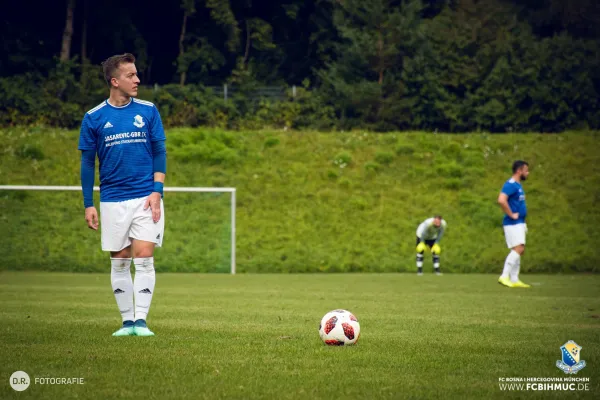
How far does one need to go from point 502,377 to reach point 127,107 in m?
4.04

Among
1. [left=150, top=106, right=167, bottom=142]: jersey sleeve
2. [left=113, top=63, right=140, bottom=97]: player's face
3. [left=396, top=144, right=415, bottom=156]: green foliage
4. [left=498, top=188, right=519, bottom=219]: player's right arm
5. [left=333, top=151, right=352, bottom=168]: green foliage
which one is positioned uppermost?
[left=113, top=63, right=140, bottom=97]: player's face

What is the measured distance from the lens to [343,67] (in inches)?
1626

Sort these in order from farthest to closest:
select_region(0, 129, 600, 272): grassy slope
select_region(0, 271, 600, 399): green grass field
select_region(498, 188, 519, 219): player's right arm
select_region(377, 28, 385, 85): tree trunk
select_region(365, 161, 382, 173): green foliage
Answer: select_region(377, 28, 385, 85): tree trunk, select_region(365, 161, 382, 173): green foliage, select_region(0, 129, 600, 272): grassy slope, select_region(498, 188, 519, 219): player's right arm, select_region(0, 271, 600, 399): green grass field

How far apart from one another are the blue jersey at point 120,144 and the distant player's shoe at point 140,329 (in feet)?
3.55

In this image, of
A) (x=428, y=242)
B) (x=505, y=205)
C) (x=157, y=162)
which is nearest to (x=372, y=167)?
(x=428, y=242)

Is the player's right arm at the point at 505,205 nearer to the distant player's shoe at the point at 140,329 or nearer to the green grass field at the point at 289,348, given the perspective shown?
the green grass field at the point at 289,348

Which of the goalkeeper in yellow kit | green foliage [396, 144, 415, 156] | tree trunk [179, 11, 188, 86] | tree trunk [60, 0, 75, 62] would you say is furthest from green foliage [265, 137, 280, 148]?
tree trunk [60, 0, 75, 62]

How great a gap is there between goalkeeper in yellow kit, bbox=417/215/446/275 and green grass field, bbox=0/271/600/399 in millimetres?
10631

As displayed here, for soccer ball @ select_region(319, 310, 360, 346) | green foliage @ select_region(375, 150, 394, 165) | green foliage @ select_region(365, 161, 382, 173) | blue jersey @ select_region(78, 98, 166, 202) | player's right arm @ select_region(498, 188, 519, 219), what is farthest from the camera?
green foliage @ select_region(375, 150, 394, 165)

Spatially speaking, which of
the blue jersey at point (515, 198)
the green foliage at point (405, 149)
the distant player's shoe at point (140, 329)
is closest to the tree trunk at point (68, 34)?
the green foliage at point (405, 149)

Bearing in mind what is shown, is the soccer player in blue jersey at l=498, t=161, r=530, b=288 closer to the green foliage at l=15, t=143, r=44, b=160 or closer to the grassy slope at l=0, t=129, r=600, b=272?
the grassy slope at l=0, t=129, r=600, b=272

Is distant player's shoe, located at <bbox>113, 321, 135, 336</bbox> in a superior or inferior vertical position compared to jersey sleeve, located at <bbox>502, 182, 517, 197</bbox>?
superior

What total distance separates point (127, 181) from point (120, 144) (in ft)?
1.08

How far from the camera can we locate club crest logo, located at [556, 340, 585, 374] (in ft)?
20.4
